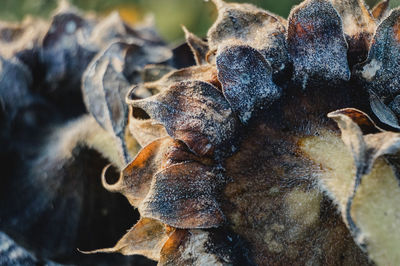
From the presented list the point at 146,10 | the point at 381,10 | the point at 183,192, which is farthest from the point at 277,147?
the point at 146,10

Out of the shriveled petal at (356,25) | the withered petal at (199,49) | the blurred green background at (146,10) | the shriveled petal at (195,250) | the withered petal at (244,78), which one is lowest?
the blurred green background at (146,10)

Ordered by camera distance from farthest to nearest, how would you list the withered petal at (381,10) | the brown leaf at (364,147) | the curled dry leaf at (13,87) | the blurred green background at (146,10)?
the blurred green background at (146,10) → the curled dry leaf at (13,87) → the withered petal at (381,10) → the brown leaf at (364,147)

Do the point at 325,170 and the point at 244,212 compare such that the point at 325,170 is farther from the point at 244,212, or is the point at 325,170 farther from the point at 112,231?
the point at 112,231

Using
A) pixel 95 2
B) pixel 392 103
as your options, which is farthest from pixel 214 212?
pixel 95 2

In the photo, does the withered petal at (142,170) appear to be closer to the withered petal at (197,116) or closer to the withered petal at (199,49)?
the withered petal at (197,116)

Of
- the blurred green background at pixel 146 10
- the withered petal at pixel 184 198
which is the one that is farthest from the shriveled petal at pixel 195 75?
the blurred green background at pixel 146 10

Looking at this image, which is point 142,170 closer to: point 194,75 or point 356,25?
point 194,75
